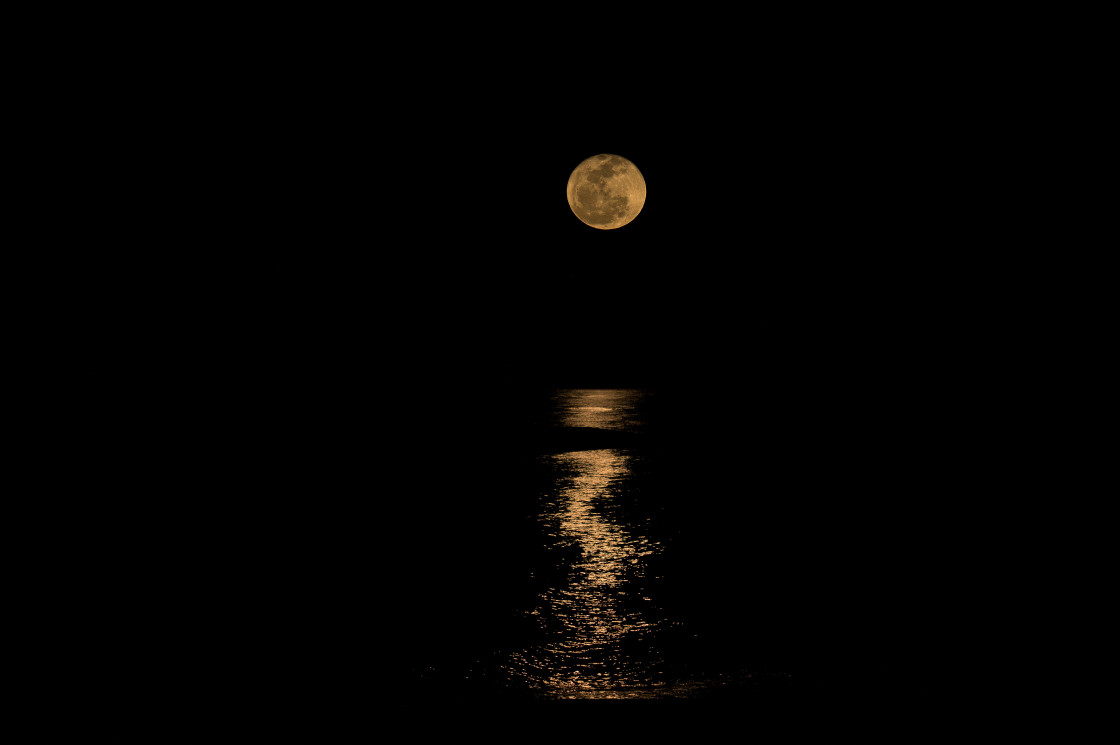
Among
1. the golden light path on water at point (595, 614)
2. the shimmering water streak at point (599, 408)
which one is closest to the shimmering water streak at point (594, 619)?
the golden light path on water at point (595, 614)

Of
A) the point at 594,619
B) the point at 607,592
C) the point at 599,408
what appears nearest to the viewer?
the point at 594,619

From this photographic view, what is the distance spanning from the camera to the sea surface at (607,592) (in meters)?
3.33

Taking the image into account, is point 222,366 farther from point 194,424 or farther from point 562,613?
point 562,613

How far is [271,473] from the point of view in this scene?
24.7 ft

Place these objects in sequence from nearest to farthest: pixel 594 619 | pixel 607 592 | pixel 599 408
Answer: pixel 594 619
pixel 607 592
pixel 599 408

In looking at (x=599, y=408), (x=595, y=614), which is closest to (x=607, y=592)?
(x=595, y=614)

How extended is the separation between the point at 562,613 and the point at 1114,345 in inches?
822

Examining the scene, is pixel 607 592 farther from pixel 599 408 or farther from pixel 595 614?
pixel 599 408

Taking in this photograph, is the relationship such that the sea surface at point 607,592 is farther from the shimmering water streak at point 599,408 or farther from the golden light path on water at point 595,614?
the shimmering water streak at point 599,408

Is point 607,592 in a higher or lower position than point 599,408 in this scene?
higher

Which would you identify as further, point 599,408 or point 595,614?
point 599,408

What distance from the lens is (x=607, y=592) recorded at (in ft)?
14.1

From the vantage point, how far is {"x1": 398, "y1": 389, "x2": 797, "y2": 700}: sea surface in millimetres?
3330

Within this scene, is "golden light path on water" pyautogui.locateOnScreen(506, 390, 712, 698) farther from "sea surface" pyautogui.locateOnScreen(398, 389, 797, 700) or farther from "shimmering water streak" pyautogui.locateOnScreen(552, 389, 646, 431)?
"shimmering water streak" pyautogui.locateOnScreen(552, 389, 646, 431)
